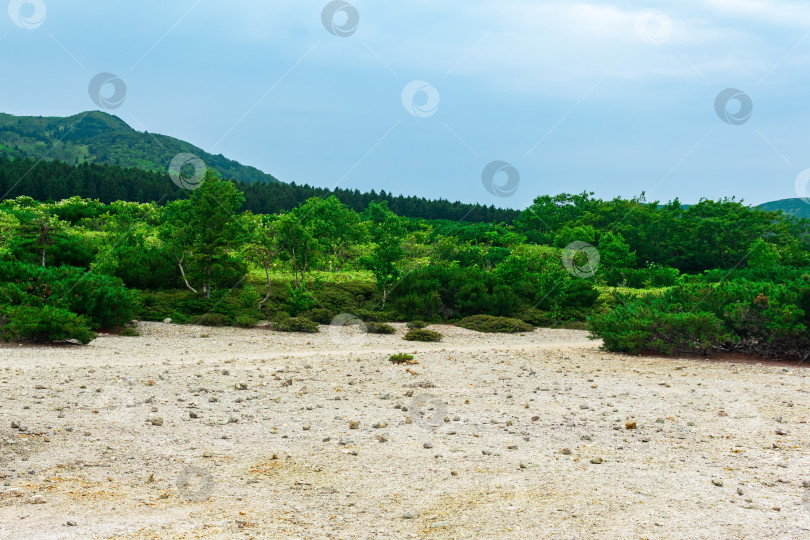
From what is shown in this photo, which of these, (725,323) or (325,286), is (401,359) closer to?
(725,323)

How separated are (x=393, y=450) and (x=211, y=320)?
34.0ft

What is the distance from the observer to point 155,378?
8234mm

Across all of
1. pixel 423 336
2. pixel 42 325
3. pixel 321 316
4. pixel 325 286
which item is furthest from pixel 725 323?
pixel 42 325

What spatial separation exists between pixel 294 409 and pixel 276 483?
7.48 feet

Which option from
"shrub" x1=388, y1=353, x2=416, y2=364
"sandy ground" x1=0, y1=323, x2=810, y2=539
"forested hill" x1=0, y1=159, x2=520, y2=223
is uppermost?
"forested hill" x1=0, y1=159, x2=520, y2=223

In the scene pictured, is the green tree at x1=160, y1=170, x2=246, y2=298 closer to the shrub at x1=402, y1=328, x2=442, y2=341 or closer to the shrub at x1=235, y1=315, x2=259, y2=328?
the shrub at x1=235, y1=315, x2=259, y2=328

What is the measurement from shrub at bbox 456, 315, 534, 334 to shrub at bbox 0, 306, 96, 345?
884 cm

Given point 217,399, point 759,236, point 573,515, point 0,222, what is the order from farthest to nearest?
1. point 759,236
2. point 0,222
3. point 217,399
4. point 573,515

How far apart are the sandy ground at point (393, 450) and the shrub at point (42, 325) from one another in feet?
2.64

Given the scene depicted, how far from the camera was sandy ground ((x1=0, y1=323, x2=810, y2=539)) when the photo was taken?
13.1ft

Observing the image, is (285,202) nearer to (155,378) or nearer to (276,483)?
(155,378)

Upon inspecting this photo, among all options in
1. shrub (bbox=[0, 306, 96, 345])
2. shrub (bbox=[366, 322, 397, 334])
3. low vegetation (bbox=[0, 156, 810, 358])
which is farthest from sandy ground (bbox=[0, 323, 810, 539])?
→ shrub (bbox=[366, 322, 397, 334])

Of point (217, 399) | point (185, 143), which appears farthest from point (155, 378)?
point (185, 143)

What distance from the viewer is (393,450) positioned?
18.1 feet
